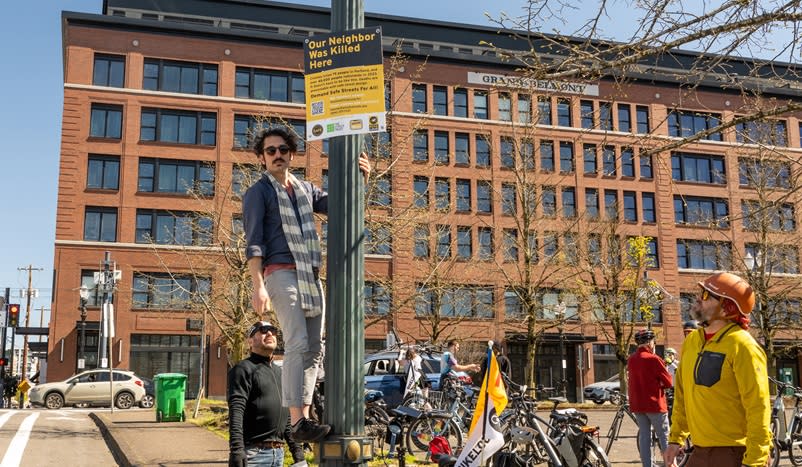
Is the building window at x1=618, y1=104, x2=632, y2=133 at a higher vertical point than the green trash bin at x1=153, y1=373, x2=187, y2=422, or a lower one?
higher

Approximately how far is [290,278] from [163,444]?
974 centimetres

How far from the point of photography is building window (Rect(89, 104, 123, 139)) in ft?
157

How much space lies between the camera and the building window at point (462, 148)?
5350 centimetres

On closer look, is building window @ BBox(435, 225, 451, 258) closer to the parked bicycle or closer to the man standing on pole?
the parked bicycle

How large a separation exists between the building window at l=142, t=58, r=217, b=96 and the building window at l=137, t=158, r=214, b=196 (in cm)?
441

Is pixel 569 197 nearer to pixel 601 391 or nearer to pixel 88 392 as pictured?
pixel 601 391

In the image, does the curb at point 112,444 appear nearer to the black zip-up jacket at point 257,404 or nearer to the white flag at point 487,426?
the white flag at point 487,426

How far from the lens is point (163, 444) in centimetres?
1334

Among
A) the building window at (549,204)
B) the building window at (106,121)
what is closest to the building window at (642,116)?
the building window at (549,204)

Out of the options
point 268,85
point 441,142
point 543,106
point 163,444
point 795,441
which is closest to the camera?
point 795,441

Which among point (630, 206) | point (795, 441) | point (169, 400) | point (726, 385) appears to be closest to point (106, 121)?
point (169, 400)

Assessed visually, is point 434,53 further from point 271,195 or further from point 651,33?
point 271,195

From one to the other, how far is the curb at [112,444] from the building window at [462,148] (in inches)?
1400

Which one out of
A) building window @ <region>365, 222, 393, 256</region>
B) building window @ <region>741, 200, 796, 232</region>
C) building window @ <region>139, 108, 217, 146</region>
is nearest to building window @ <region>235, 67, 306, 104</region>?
building window @ <region>139, 108, 217, 146</region>
